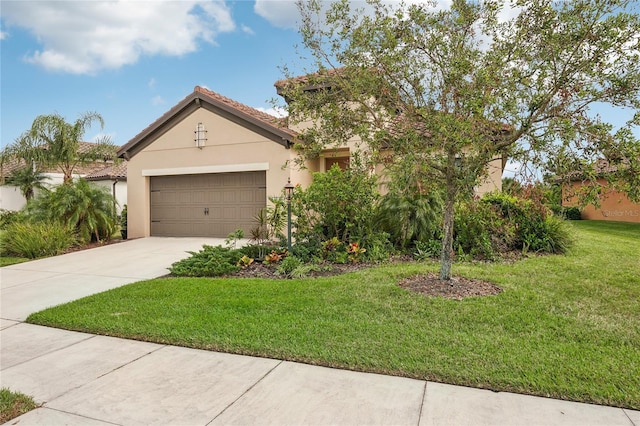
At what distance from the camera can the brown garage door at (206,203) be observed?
12859mm

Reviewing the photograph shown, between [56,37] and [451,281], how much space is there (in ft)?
38.8

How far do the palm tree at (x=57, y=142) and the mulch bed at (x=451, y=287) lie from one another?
1496cm

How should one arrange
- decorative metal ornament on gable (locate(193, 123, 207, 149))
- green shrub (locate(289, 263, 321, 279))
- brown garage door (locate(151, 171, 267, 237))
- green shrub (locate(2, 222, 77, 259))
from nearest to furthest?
1. green shrub (locate(289, 263, 321, 279))
2. green shrub (locate(2, 222, 77, 259))
3. brown garage door (locate(151, 171, 267, 237))
4. decorative metal ornament on gable (locate(193, 123, 207, 149))

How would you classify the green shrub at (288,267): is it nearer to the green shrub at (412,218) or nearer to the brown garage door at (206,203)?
the green shrub at (412,218)

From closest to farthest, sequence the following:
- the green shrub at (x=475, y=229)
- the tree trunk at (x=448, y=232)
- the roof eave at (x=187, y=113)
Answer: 1. the tree trunk at (x=448, y=232)
2. the green shrub at (x=475, y=229)
3. the roof eave at (x=187, y=113)

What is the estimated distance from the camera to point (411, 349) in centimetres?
387

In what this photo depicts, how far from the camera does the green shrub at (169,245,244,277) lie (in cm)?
759

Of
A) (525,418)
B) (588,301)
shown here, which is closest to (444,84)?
(588,301)

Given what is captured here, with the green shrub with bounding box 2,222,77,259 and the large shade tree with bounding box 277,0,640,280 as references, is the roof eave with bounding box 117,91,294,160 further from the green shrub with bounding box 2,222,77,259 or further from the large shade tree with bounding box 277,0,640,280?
the large shade tree with bounding box 277,0,640,280

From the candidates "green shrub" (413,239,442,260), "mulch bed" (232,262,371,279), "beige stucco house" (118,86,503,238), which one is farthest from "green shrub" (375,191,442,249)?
"beige stucco house" (118,86,503,238)

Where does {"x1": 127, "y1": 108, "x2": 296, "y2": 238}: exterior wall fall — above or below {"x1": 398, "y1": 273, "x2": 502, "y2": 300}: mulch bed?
above

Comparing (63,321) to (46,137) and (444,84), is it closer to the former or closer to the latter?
(444,84)

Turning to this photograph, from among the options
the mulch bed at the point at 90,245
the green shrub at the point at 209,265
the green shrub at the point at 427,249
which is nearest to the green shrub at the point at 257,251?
the green shrub at the point at 209,265

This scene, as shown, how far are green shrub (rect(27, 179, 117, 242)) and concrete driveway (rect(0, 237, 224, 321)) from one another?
1.19m
